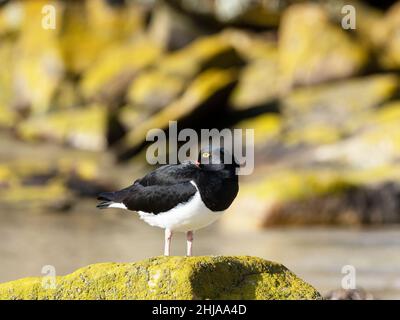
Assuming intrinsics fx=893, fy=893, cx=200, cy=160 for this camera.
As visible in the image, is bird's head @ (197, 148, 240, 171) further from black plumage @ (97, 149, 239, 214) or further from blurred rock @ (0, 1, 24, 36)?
blurred rock @ (0, 1, 24, 36)

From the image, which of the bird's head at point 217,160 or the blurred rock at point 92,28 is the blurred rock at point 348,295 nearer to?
the bird's head at point 217,160

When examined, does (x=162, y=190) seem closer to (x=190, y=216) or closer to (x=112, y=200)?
(x=190, y=216)

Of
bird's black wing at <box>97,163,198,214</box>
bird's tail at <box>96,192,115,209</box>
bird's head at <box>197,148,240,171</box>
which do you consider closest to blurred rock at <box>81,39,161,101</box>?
bird's tail at <box>96,192,115,209</box>

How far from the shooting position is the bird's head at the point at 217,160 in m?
7.41

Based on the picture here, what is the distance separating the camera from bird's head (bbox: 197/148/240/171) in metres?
7.41

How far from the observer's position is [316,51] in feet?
81.8

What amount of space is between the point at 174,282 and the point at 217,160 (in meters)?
1.35

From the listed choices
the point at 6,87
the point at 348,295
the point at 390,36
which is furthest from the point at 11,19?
the point at 348,295

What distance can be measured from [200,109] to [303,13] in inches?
186

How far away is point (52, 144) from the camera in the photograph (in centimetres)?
2497

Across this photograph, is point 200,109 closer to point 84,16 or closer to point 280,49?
point 280,49

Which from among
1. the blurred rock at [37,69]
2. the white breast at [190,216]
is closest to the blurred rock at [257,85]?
the blurred rock at [37,69]

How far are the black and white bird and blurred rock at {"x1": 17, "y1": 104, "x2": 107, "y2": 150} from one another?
636 inches

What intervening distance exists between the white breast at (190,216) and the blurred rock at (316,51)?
17.4m
